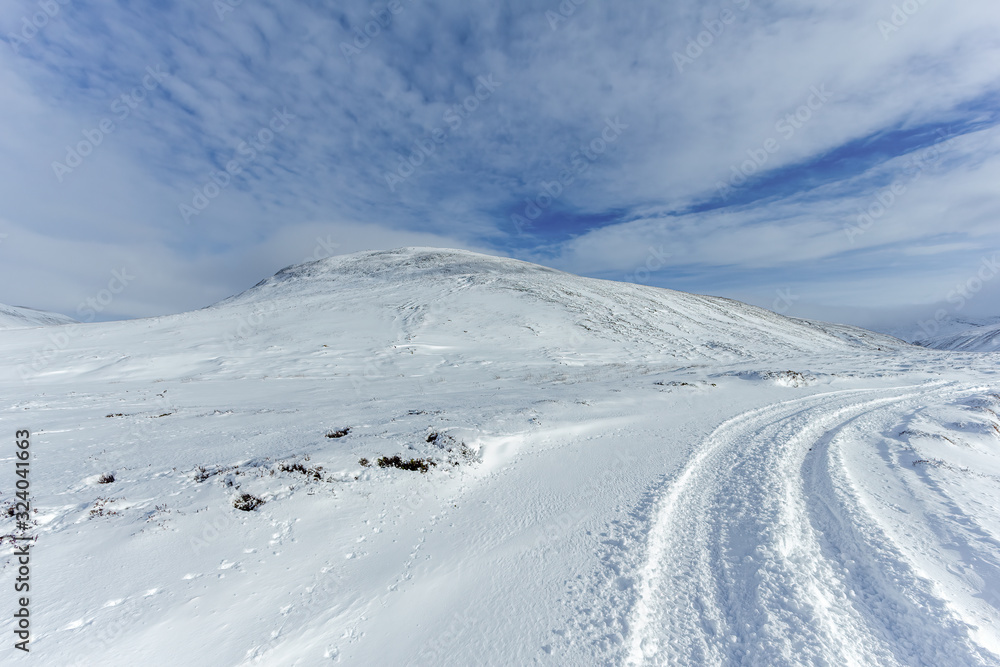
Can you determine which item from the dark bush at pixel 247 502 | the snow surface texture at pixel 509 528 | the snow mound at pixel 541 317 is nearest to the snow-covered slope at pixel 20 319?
the snow mound at pixel 541 317

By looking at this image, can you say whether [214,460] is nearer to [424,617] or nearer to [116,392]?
[424,617]

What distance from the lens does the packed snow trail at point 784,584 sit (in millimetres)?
4203

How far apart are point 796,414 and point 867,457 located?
4.80m

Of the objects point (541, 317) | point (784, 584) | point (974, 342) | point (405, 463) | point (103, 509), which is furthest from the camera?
point (974, 342)

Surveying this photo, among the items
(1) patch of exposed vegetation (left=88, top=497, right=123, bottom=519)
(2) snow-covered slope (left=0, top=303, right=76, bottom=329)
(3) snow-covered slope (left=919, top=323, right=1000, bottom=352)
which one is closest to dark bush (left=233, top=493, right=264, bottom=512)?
(1) patch of exposed vegetation (left=88, top=497, right=123, bottom=519)

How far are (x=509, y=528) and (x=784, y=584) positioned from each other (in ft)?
12.6

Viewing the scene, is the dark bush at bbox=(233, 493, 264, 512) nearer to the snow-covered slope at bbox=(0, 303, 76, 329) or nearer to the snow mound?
the snow mound

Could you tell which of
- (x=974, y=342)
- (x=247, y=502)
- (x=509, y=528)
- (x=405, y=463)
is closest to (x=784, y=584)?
(x=509, y=528)

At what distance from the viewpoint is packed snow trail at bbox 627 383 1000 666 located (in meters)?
4.20

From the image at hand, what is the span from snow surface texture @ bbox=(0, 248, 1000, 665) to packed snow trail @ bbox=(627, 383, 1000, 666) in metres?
0.03

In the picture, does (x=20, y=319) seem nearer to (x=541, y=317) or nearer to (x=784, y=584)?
(x=541, y=317)

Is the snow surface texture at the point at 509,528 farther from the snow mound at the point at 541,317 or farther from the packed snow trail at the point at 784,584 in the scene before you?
the snow mound at the point at 541,317

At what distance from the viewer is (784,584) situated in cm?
510

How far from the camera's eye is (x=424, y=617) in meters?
4.88
